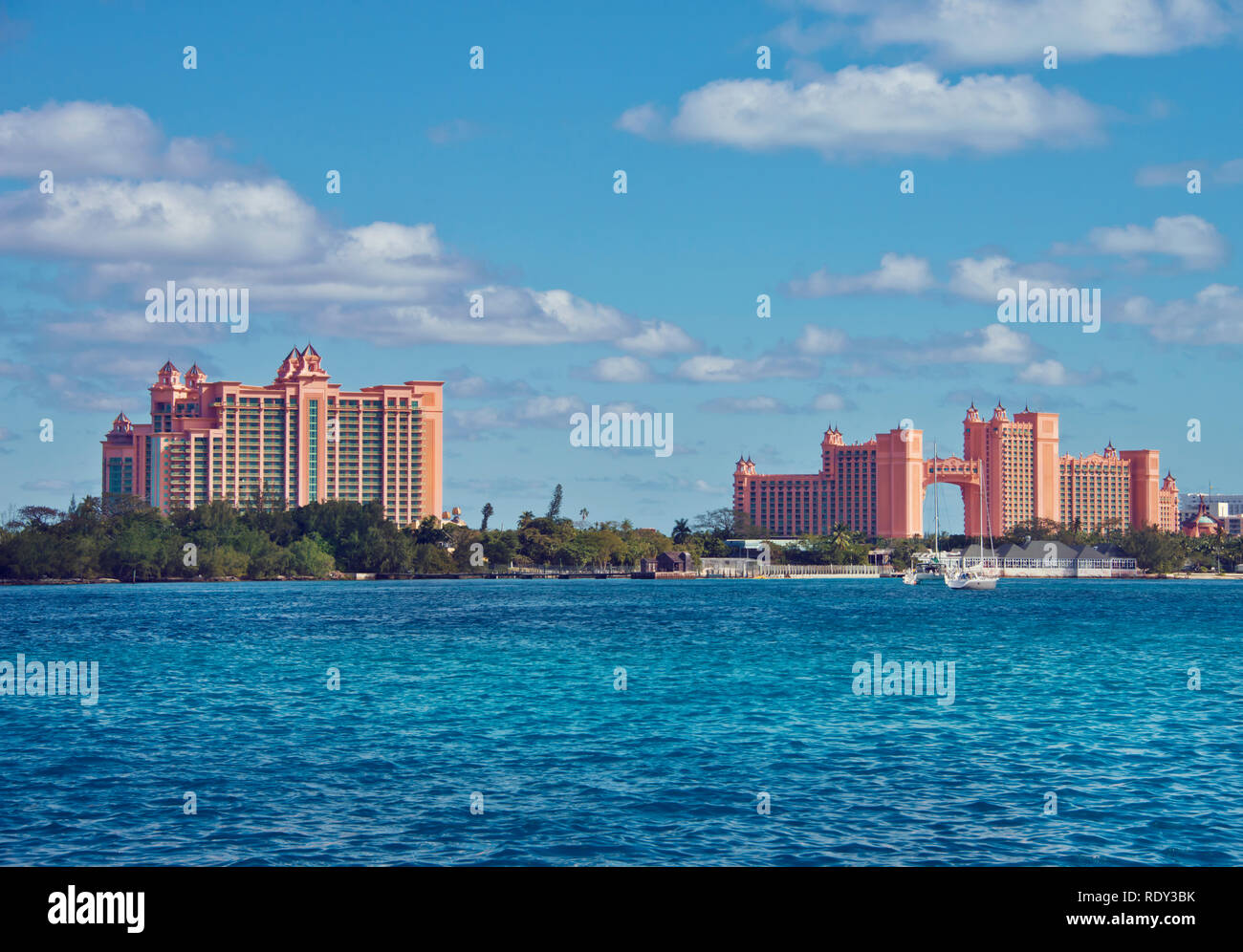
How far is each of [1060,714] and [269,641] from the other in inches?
1880

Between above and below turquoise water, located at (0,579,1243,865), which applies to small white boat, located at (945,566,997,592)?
below

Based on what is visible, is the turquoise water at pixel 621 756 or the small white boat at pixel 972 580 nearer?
the turquoise water at pixel 621 756

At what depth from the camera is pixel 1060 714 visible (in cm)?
3791

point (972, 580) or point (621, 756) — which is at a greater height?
→ point (621, 756)

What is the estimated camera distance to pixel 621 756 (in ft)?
96.5

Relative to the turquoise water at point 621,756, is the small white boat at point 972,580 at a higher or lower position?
lower

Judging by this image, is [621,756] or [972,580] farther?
[972,580]

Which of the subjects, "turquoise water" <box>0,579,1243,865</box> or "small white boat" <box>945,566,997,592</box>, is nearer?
"turquoise water" <box>0,579,1243,865</box>

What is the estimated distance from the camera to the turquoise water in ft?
66.5

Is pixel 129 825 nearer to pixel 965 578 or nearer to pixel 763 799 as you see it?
pixel 763 799

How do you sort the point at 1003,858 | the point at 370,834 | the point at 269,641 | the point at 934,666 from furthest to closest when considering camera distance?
the point at 269,641 → the point at 934,666 → the point at 370,834 → the point at 1003,858

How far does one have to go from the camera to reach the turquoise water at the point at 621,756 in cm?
2027

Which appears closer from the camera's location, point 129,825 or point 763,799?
point 129,825
